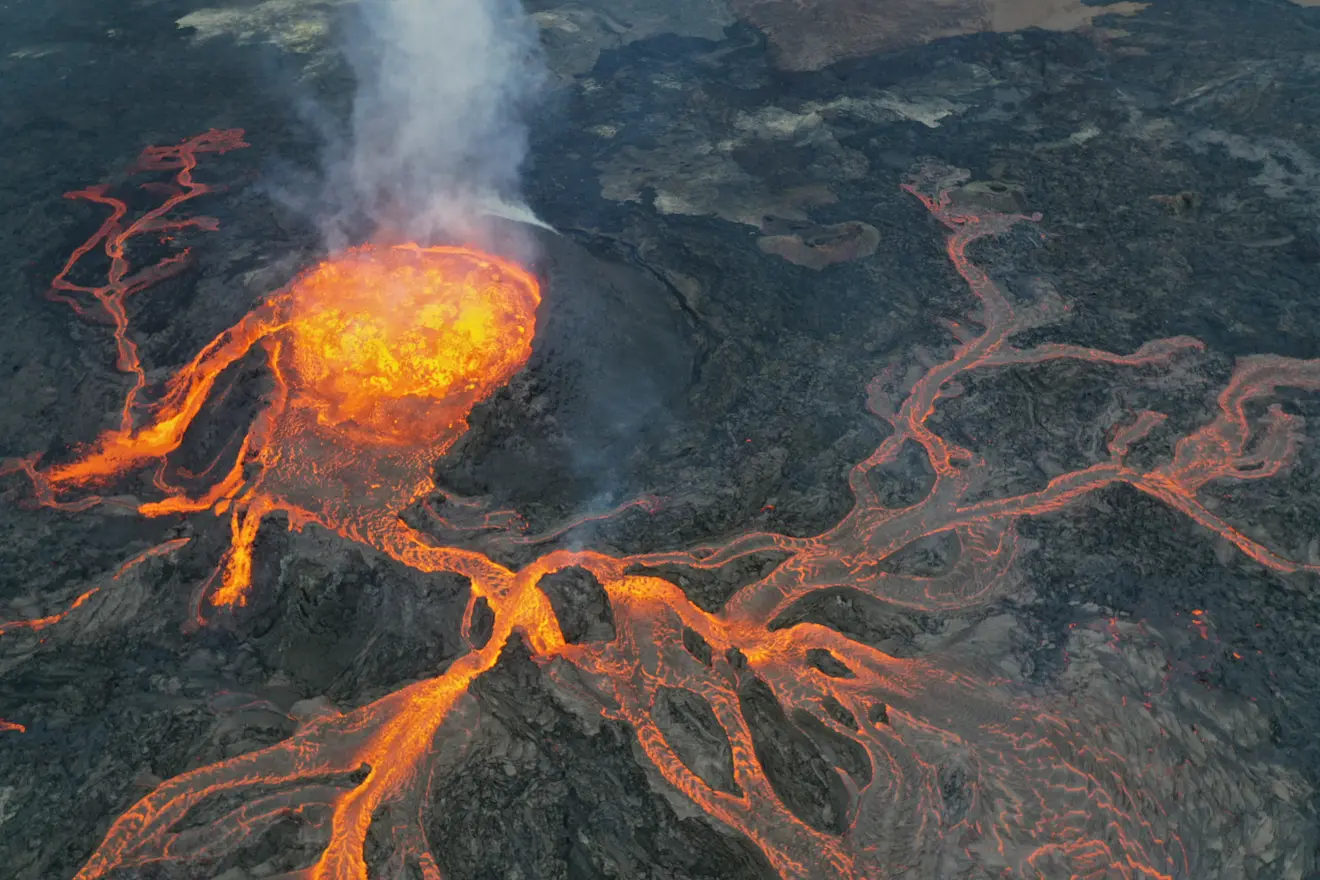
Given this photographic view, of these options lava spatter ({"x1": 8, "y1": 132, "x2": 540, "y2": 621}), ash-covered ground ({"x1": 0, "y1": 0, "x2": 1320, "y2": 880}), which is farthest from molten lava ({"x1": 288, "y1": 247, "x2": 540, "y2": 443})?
ash-covered ground ({"x1": 0, "y1": 0, "x2": 1320, "y2": 880})

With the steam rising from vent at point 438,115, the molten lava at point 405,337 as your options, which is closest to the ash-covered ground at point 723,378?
the molten lava at point 405,337

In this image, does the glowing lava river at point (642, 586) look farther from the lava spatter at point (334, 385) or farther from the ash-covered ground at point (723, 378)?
the ash-covered ground at point (723, 378)

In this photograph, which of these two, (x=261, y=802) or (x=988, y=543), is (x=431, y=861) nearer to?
(x=261, y=802)

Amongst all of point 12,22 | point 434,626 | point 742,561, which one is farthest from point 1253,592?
point 12,22

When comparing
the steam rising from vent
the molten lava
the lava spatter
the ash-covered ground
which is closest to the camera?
the ash-covered ground

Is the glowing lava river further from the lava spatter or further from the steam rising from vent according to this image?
the steam rising from vent

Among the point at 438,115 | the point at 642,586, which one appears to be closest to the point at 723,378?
the point at 642,586

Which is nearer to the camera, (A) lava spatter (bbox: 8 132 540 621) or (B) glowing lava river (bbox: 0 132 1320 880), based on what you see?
(B) glowing lava river (bbox: 0 132 1320 880)
